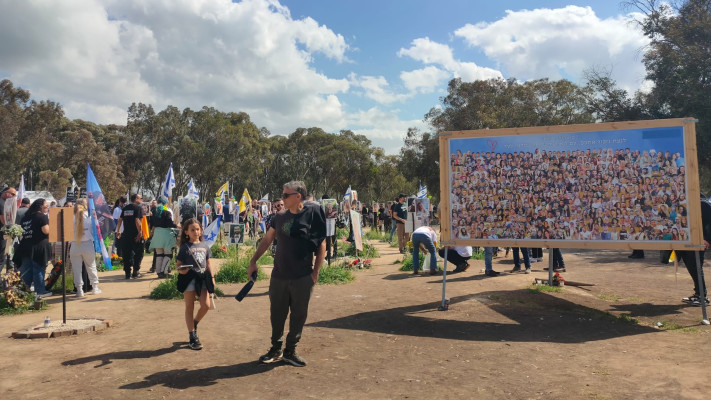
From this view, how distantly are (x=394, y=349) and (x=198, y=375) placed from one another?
2251mm

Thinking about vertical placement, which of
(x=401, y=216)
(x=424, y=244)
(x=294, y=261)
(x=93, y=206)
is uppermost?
(x=93, y=206)

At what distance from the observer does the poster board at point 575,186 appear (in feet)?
22.5

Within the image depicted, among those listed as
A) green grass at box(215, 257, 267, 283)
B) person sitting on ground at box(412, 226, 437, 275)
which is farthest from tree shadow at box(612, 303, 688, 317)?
green grass at box(215, 257, 267, 283)

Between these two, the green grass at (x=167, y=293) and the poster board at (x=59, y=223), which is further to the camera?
the green grass at (x=167, y=293)

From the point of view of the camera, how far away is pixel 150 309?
794 centimetres

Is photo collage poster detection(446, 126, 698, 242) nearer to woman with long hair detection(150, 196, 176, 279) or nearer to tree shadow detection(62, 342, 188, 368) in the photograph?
tree shadow detection(62, 342, 188, 368)

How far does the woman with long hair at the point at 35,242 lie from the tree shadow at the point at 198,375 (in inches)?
203

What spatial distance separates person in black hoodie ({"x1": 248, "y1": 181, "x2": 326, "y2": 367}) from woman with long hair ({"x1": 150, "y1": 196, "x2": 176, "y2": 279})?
6832 millimetres

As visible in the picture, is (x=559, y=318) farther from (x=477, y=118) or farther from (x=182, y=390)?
(x=477, y=118)

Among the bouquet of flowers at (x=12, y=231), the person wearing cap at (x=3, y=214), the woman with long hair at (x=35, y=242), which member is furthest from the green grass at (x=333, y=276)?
the person wearing cap at (x=3, y=214)

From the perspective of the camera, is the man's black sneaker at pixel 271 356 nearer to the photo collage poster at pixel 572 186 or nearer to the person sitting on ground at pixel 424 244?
the photo collage poster at pixel 572 186

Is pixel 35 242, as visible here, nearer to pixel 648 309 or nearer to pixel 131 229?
pixel 131 229

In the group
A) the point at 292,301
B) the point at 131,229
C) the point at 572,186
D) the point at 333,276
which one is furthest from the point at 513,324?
the point at 131,229

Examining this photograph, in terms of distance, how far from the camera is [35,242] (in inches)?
329
